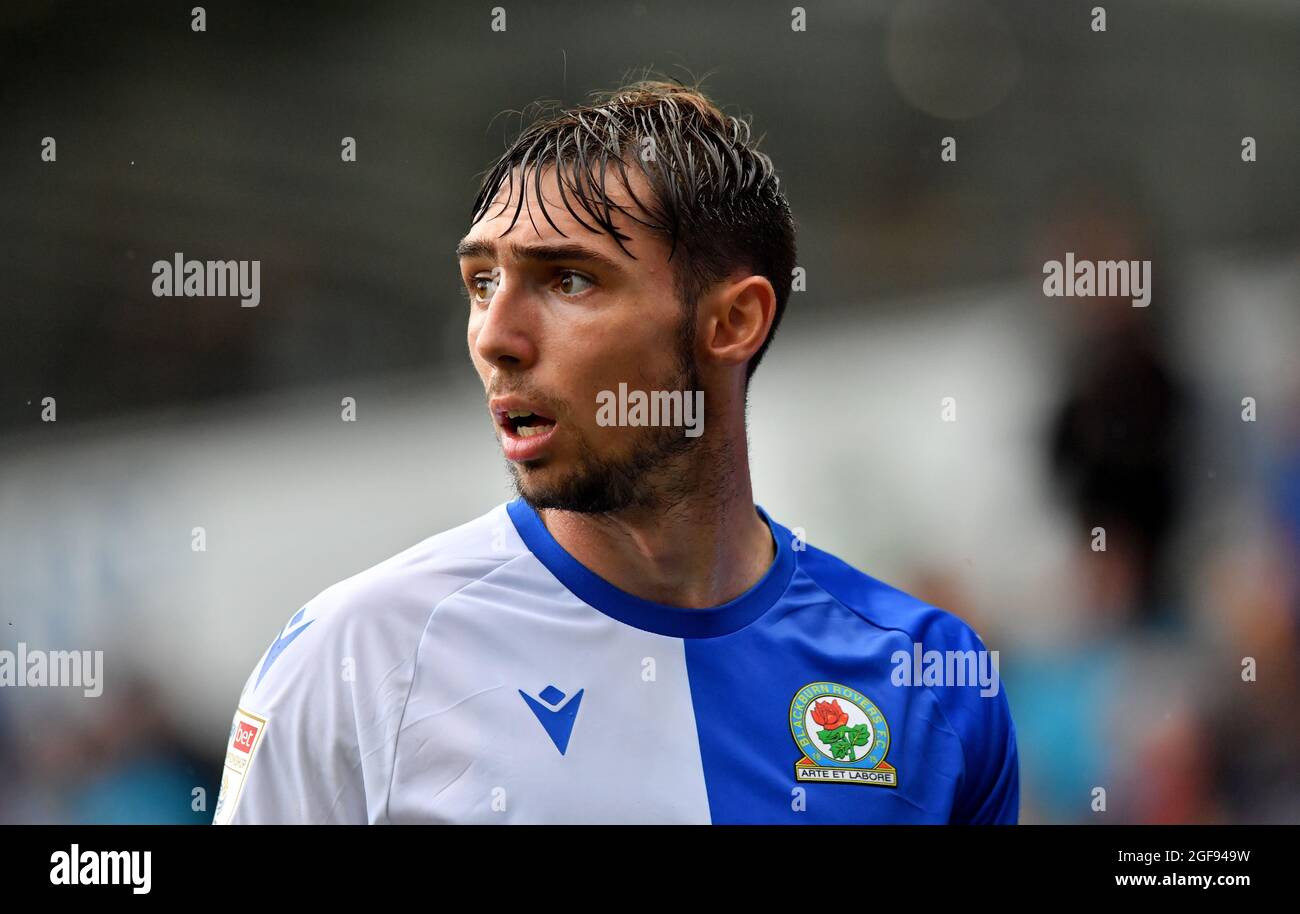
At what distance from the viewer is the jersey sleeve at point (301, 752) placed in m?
2.05

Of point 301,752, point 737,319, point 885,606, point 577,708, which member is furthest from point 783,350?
point 301,752

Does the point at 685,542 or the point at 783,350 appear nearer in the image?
the point at 685,542

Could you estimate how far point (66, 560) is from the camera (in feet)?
9.45

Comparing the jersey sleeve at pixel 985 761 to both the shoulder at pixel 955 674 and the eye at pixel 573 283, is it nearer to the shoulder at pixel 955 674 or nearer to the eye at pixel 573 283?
the shoulder at pixel 955 674

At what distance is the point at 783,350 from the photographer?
3.16 meters

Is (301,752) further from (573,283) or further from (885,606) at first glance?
(885,606)

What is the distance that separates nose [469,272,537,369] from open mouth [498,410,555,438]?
0.33ft

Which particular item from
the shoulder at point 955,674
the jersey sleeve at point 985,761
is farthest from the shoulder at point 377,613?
the jersey sleeve at point 985,761

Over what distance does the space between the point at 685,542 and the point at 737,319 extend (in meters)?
0.50

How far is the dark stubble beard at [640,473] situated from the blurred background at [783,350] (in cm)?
58
